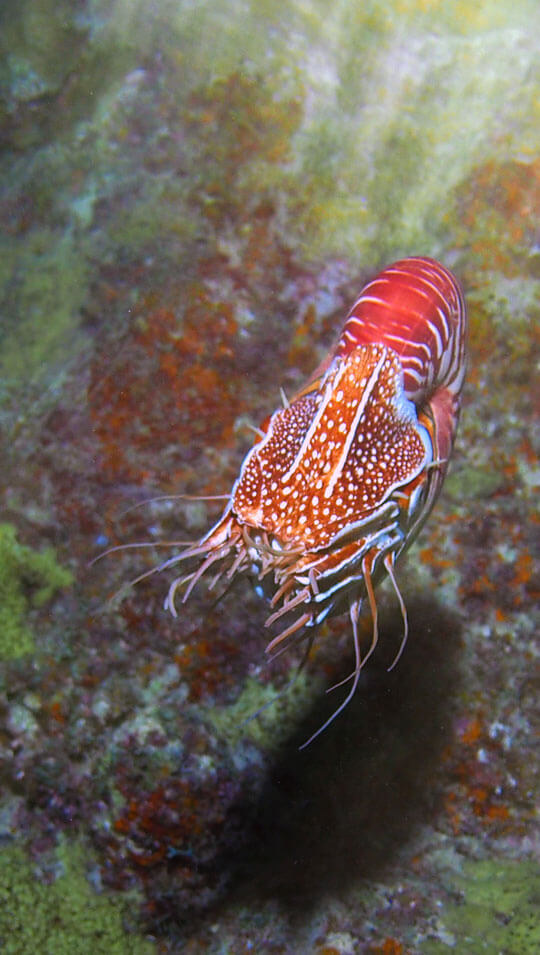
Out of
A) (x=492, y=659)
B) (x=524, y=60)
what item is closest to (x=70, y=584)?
(x=492, y=659)

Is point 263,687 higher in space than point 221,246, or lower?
lower

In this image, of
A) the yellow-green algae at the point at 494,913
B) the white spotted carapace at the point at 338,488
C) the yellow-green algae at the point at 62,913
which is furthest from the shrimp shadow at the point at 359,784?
the white spotted carapace at the point at 338,488

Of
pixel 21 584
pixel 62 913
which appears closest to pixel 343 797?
pixel 62 913

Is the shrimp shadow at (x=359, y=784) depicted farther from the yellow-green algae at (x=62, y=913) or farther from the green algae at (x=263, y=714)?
the yellow-green algae at (x=62, y=913)

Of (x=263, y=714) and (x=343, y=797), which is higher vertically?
(x=263, y=714)

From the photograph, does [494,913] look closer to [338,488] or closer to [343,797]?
[343,797]

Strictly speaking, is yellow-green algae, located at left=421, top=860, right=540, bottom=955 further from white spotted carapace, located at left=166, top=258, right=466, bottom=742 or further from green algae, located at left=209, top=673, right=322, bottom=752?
white spotted carapace, located at left=166, top=258, right=466, bottom=742

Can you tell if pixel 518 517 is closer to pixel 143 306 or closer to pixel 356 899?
pixel 356 899
